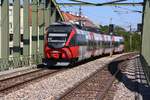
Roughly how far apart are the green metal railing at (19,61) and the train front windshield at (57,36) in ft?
5.71

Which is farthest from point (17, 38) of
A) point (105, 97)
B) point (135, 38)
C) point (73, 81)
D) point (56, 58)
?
point (135, 38)

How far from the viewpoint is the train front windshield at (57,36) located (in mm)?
29156

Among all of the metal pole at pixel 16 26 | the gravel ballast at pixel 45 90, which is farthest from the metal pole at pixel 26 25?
the gravel ballast at pixel 45 90

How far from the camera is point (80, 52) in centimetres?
3244

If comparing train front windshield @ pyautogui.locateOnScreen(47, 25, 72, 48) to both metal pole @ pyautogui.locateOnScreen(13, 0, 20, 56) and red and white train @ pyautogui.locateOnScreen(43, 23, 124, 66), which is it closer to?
red and white train @ pyautogui.locateOnScreen(43, 23, 124, 66)

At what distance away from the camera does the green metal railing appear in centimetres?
2523

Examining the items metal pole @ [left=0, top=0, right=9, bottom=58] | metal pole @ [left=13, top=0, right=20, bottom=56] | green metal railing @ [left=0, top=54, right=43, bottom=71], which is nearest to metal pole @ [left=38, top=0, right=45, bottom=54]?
green metal railing @ [left=0, top=54, right=43, bottom=71]

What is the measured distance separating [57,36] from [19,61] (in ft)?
9.08

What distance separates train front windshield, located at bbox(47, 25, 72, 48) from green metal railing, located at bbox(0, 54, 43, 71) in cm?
174

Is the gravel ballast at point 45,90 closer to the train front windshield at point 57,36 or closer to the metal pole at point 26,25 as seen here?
the train front windshield at point 57,36

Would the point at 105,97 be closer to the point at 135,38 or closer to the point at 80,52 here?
the point at 80,52

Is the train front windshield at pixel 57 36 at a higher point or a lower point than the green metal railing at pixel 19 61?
higher

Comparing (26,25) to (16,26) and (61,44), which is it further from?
(61,44)

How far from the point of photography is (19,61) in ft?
92.5
